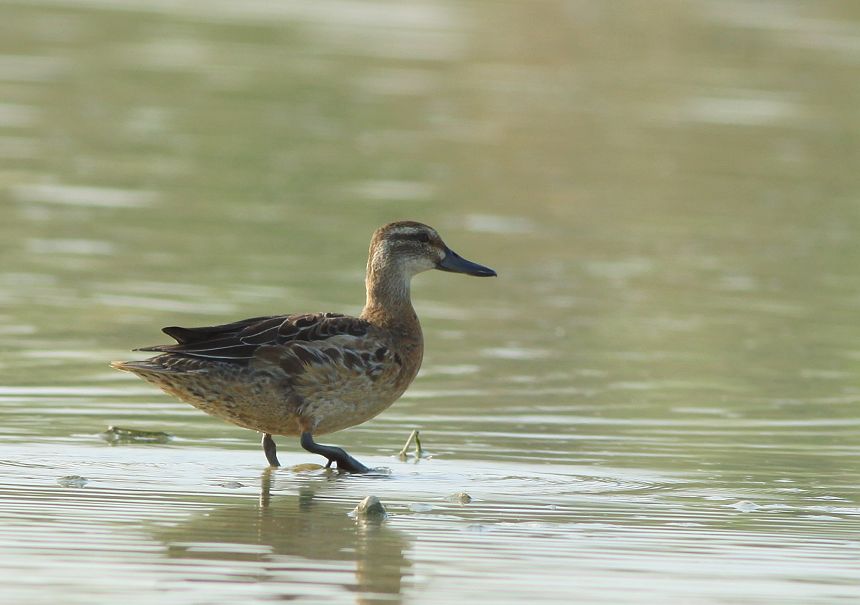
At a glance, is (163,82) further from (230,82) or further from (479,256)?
(479,256)

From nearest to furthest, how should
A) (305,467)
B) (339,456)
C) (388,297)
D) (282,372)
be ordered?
(339,456)
(282,372)
(305,467)
(388,297)

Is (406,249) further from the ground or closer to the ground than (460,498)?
further from the ground

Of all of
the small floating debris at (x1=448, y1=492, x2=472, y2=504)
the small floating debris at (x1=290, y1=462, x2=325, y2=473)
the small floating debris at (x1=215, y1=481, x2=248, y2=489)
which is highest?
the small floating debris at (x1=215, y1=481, x2=248, y2=489)

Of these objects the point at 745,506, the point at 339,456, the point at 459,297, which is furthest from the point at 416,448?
the point at 459,297

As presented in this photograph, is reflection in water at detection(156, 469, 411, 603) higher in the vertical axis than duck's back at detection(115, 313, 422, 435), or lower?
lower

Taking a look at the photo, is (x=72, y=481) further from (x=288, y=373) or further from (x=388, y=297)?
(x=388, y=297)

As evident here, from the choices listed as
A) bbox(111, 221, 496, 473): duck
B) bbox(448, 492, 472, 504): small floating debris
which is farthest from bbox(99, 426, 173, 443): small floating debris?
bbox(448, 492, 472, 504): small floating debris

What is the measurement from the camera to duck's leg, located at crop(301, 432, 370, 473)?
10219mm

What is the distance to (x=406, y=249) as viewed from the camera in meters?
11.5

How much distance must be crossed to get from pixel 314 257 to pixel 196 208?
7.90 feet

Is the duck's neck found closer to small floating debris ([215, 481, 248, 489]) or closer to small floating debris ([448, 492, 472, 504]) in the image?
small floating debris ([215, 481, 248, 489])

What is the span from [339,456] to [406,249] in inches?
68.0

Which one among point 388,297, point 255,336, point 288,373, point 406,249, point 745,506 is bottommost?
A: point 745,506

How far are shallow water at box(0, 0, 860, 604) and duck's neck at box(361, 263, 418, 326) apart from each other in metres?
0.70
